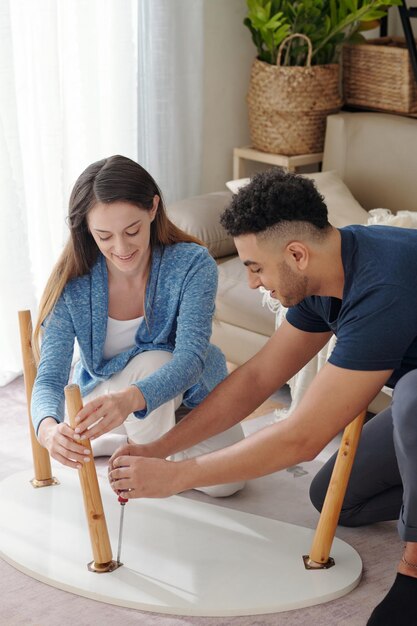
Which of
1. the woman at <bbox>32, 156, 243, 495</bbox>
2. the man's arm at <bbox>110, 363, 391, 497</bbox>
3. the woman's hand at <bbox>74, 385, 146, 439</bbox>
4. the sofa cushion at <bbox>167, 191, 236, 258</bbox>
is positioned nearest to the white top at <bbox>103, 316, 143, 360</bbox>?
the woman at <bbox>32, 156, 243, 495</bbox>

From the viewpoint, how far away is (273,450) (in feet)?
5.59

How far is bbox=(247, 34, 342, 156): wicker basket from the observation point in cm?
339

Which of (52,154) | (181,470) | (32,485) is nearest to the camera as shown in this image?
(181,470)

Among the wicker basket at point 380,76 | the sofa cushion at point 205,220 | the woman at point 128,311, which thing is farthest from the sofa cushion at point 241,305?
the wicker basket at point 380,76

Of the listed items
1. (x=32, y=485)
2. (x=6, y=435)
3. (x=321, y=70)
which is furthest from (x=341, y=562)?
(x=321, y=70)

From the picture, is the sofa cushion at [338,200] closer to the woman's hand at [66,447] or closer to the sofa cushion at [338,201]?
the sofa cushion at [338,201]

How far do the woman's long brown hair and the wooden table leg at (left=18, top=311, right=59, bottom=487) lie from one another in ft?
0.07

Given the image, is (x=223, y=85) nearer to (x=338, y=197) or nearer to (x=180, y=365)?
(x=338, y=197)

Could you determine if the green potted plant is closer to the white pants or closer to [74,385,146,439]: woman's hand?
the white pants

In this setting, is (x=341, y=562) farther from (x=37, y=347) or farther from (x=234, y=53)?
(x=234, y=53)

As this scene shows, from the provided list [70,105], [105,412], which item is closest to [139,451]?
[105,412]

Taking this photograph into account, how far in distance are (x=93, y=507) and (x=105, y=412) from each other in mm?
186

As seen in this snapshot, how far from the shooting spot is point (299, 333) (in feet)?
6.33

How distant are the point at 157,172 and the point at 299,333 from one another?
1608mm
